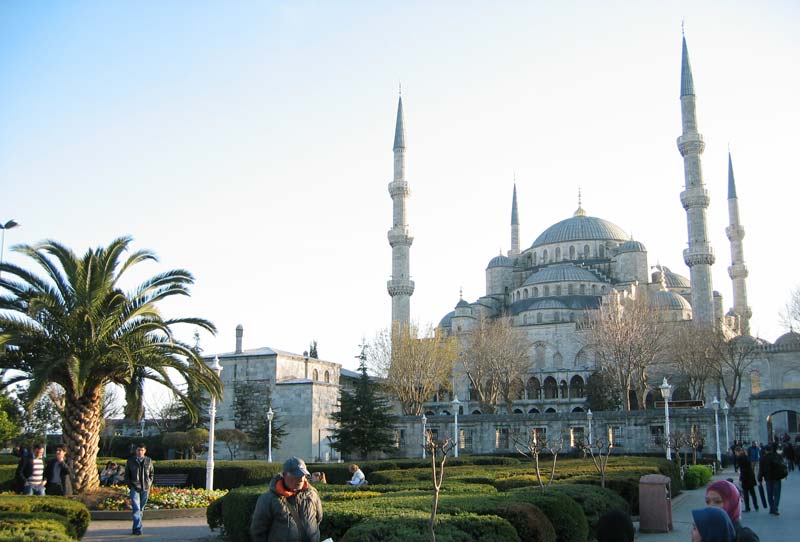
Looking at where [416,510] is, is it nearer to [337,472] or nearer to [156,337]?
[156,337]

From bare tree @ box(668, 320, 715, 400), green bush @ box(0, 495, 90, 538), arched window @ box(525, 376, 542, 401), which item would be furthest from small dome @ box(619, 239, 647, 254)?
green bush @ box(0, 495, 90, 538)

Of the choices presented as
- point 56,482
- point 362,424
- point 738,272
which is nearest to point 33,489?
point 56,482

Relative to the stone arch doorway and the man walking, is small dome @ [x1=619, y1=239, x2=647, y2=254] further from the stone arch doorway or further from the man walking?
the man walking

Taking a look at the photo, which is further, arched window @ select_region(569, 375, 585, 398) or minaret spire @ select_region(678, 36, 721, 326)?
arched window @ select_region(569, 375, 585, 398)

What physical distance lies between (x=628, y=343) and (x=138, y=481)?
32.7 meters

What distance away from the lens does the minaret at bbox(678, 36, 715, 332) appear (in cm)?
5091

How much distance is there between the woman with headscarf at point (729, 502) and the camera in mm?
5844

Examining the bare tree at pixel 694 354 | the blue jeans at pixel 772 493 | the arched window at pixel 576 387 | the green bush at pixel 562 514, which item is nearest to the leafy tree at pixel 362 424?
the bare tree at pixel 694 354

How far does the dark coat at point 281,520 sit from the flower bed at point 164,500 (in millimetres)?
10391

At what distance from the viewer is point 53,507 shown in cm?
1047

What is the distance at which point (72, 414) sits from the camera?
52.3ft

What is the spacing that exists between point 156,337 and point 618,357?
1141 inches

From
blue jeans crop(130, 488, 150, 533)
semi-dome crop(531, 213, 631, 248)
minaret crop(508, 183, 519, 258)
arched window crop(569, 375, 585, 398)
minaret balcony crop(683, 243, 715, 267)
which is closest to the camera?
blue jeans crop(130, 488, 150, 533)

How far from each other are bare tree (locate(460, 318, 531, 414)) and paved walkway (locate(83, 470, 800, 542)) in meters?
31.4
